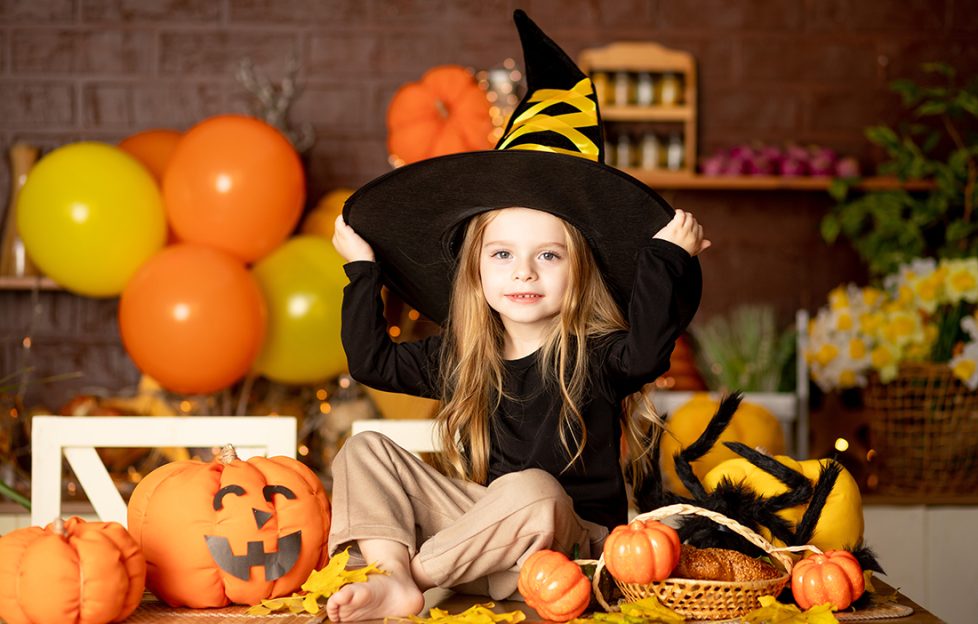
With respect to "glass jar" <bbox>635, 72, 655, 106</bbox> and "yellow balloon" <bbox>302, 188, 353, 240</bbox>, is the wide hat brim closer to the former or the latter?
"yellow balloon" <bbox>302, 188, 353, 240</bbox>

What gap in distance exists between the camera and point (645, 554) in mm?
1212

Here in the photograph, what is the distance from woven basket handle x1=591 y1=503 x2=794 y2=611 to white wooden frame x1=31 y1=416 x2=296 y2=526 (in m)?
0.58

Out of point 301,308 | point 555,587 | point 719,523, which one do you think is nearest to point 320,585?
point 555,587

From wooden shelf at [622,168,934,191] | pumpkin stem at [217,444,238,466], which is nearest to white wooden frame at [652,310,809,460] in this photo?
wooden shelf at [622,168,934,191]

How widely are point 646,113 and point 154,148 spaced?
1.33 m

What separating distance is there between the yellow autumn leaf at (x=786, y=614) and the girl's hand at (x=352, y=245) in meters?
0.75

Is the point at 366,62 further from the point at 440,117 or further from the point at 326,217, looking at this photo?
the point at 326,217

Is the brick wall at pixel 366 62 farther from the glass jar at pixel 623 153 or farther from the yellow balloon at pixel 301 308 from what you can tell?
the yellow balloon at pixel 301 308

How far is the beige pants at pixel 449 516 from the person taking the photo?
1.36m

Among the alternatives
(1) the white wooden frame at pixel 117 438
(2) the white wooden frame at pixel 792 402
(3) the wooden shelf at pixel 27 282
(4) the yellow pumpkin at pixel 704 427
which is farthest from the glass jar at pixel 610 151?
(1) the white wooden frame at pixel 117 438

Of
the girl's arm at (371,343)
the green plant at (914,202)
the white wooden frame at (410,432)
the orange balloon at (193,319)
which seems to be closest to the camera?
the girl's arm at (371,343)

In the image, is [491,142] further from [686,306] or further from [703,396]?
[686,306]

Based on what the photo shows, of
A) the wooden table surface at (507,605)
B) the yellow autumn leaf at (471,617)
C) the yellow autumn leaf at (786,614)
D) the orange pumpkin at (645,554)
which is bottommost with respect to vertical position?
the wooden table surface at (507,605)

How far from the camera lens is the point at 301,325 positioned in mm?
2438
